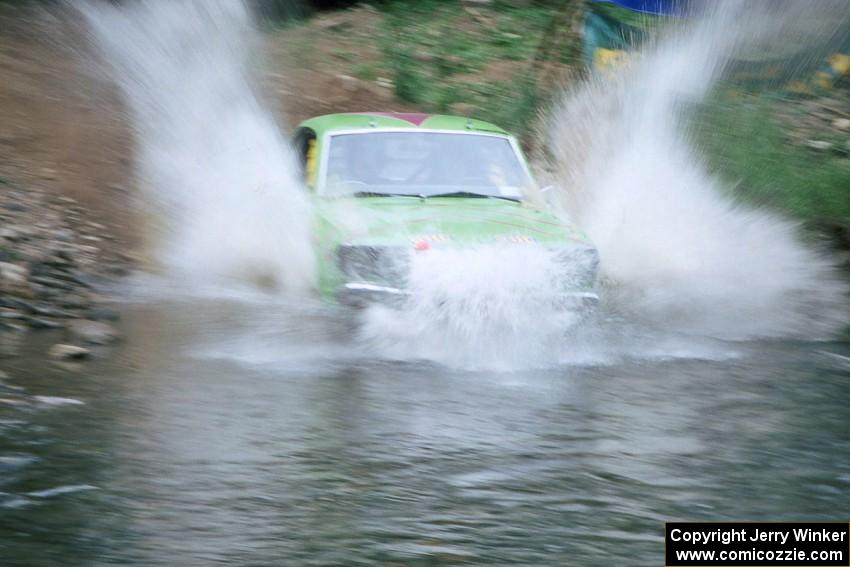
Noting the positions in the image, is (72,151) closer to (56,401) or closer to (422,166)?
(422,166)

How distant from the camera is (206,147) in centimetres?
1261

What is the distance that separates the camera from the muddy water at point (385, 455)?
4367 mm

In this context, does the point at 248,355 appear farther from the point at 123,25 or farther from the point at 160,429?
the point at 123,25

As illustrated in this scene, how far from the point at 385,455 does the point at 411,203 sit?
10.4ft

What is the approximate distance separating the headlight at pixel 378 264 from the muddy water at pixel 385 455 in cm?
52

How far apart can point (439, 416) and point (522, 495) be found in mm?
1317

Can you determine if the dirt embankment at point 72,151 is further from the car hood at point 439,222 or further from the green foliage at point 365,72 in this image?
the car hood at point 439,222

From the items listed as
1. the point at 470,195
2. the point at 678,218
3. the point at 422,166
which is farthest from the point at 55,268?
the point at 678,218

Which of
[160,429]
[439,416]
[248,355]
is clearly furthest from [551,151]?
[160,429]

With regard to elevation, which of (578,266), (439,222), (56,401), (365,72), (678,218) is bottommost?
(56,401)

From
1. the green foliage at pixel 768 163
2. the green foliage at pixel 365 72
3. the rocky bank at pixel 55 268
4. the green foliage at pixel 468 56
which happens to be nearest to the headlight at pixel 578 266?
the rocky bank at pixel 55 268

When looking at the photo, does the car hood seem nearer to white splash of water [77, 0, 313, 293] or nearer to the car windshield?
the car windshield

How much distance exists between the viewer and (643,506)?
4.84 meters

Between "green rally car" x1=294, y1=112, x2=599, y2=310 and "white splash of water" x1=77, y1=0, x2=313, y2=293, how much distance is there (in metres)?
0.39
